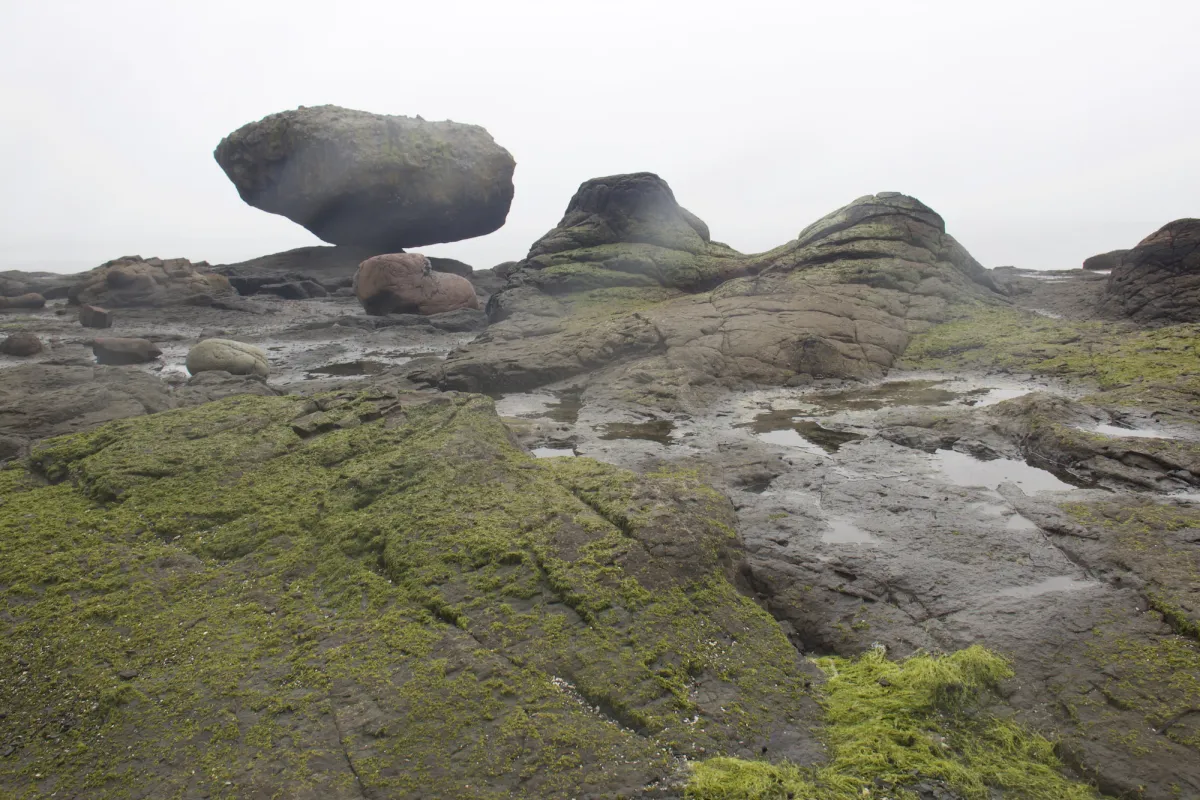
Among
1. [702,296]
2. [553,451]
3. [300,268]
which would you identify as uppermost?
[300,268]

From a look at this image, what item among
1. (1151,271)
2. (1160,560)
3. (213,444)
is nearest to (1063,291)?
(1151,271)

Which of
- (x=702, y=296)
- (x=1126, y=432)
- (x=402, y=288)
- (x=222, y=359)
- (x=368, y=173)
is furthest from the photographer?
(x=368, y=173)

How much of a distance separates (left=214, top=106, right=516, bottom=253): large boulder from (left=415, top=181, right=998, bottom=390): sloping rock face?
14.1 m

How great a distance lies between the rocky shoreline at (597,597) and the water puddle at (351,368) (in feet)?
20.0

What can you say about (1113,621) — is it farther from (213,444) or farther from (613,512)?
(213,444)

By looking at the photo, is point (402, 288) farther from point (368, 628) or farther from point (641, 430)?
point (368, 628)

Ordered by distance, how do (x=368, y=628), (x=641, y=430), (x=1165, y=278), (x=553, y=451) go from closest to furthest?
(x=368, y=628)
(x=553, y=451)
(x=641, y=430)
(x=1165, y=278)

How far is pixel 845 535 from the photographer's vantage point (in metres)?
5.53

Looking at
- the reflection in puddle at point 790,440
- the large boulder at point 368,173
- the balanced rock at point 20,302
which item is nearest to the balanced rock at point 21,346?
the balanced rock at point 20,302

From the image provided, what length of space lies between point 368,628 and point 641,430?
5839 millimetres

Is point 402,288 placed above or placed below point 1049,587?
above

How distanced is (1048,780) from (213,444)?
619 cm

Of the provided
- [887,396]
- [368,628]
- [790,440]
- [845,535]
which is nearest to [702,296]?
[887,396]

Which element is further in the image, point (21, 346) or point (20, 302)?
point (20, 302)
